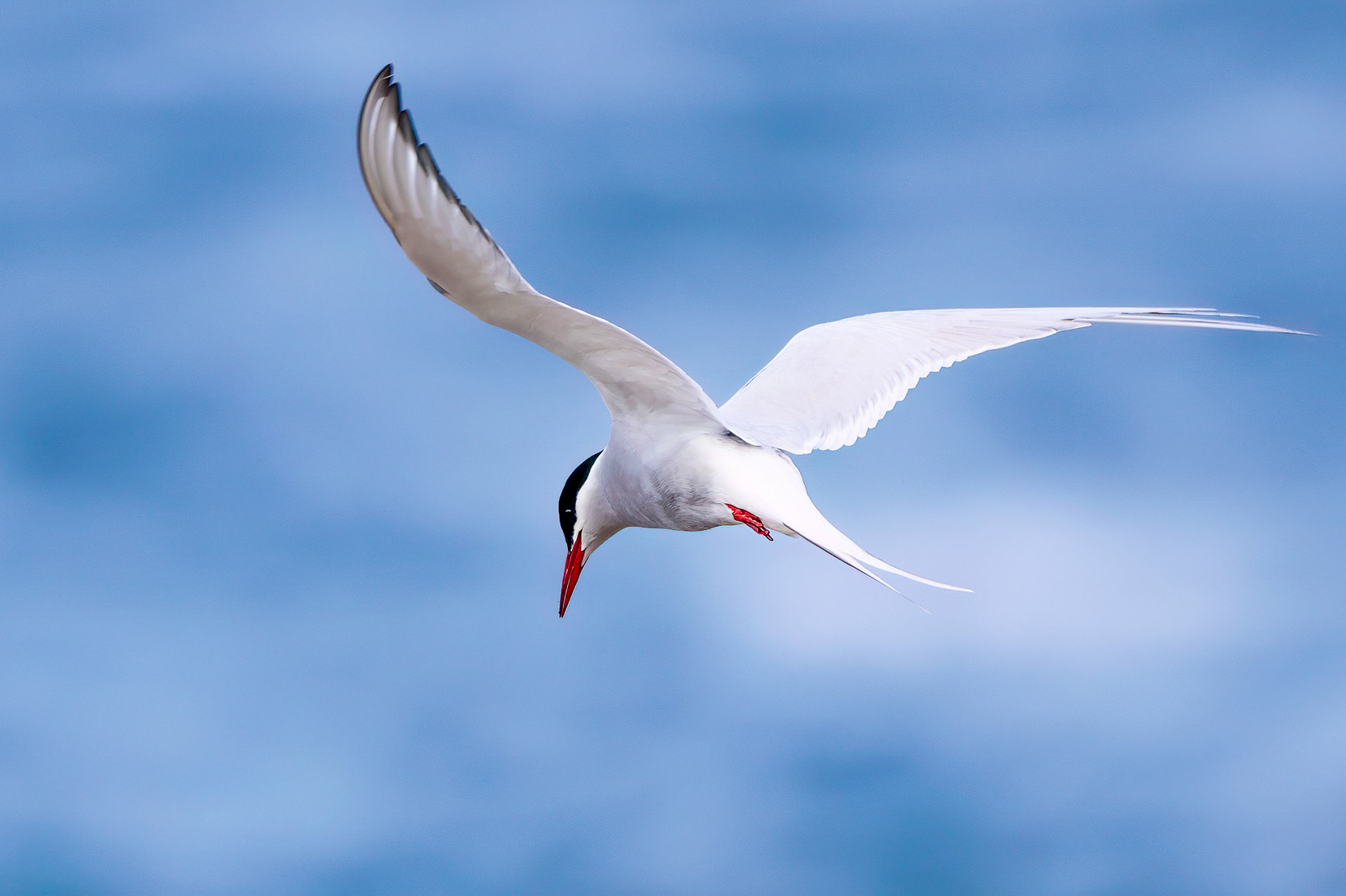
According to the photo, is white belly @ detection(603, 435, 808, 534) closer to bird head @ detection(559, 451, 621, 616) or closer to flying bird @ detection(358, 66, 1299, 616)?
flying bird @ detection(358, 66, 1299, 616)

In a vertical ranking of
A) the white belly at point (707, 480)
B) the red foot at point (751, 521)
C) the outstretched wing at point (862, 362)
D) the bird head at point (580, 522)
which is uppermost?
the outstretched wing at point (862, 362)

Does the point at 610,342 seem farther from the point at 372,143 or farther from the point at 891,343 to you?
the point at 891,343

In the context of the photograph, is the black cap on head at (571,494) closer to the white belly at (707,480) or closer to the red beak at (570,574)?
the red beak at (570,574)

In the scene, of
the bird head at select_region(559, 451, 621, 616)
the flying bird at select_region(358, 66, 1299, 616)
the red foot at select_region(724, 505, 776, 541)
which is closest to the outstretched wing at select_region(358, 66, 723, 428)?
the flying bird at select_region(358, 66, 1299, 616)

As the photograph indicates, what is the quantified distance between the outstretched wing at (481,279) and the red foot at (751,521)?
1.18ft

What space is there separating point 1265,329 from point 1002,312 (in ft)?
5.40

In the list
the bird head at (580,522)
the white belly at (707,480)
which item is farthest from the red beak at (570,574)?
the white belly at (707,480)

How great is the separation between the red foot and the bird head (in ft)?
3.17

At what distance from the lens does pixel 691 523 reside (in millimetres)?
5410

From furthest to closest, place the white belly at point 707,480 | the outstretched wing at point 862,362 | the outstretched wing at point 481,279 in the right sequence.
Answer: the outstretched wing at point 862,362 < the white belly at point 707,480 < the outstretched wing at point 481,279

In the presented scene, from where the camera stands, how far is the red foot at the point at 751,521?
16.9ft

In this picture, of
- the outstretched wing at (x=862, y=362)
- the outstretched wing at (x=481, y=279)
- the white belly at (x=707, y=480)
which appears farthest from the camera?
the outstretched wing at (x=862, y=362)

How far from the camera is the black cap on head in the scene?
616 centimetres

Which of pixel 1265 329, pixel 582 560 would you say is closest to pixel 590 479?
pixel 582 560
